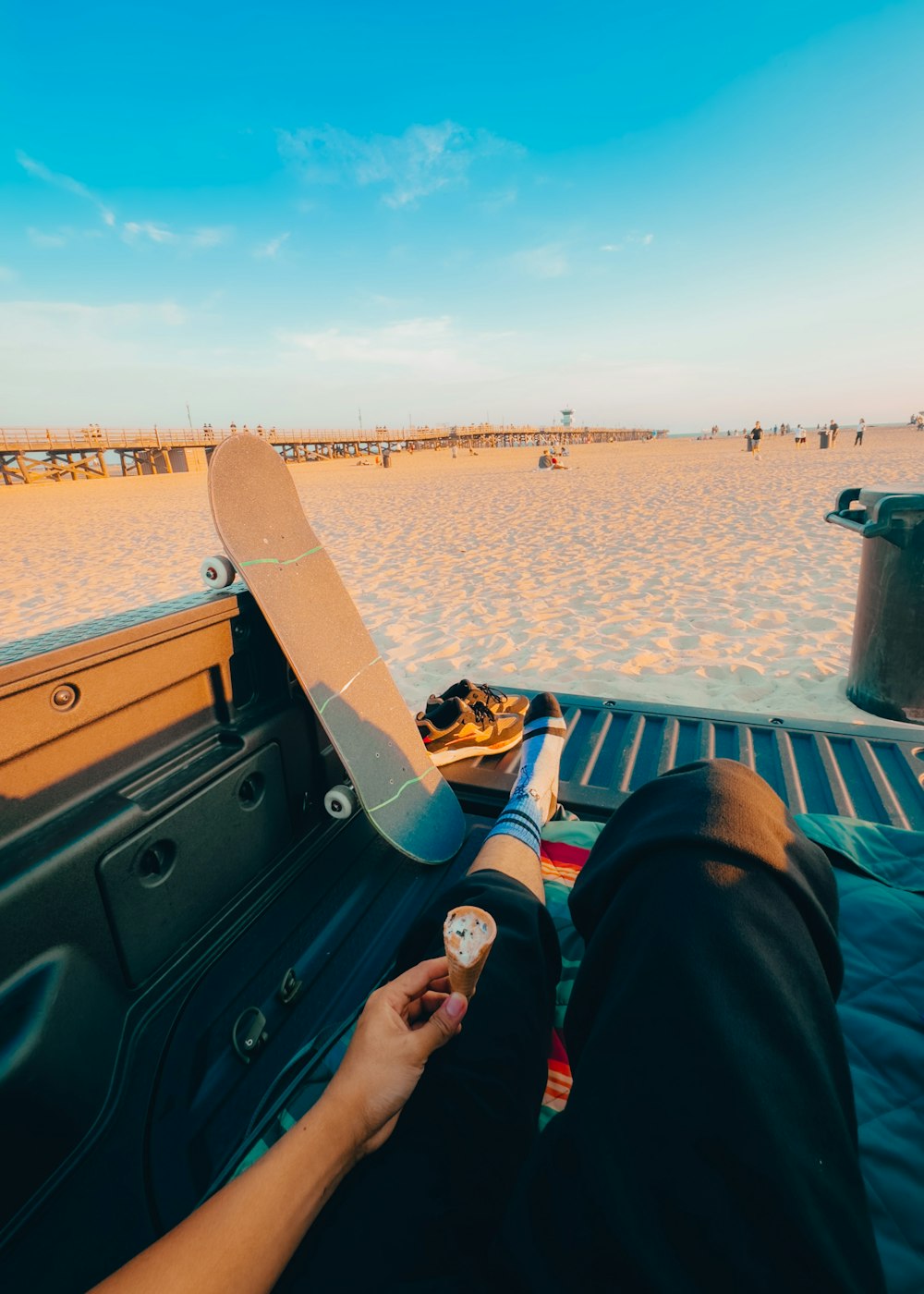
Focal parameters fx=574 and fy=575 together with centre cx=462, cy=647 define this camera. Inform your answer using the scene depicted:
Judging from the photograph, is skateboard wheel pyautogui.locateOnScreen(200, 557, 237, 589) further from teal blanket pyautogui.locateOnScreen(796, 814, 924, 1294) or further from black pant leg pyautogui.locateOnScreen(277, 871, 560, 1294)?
teal blanket pyautogui.locateOnScreen(796, 814, 924, 1294)

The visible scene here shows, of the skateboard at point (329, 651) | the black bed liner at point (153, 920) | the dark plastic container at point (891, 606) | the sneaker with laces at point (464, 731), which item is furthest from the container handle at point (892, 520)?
the skateboard at point (329, 651)

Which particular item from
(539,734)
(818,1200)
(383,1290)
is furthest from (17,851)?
(539,734)

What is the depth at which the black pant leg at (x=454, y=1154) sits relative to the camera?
30.9 inches

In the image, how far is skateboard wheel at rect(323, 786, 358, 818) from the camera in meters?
1.95

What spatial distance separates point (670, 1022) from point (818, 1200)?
200 mm

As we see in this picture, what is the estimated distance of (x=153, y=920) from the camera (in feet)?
4.74

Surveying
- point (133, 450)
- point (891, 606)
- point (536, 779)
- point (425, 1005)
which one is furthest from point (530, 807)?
point (133, 450)

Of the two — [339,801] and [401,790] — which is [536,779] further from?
[339,801]

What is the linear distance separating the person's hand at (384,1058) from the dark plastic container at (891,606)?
327 cm

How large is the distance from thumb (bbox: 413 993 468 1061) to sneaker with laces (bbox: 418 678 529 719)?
1.71m

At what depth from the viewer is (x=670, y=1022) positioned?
0.71 meters

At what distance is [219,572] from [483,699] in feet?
4.52

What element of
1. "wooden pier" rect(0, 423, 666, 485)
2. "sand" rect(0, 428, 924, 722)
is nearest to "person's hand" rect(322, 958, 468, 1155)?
"sand" rect(0, 428, 924, 722)

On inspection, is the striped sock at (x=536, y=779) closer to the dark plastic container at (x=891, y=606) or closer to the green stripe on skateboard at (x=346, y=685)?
the green stripe on skateboard at (x=346, y=685)
